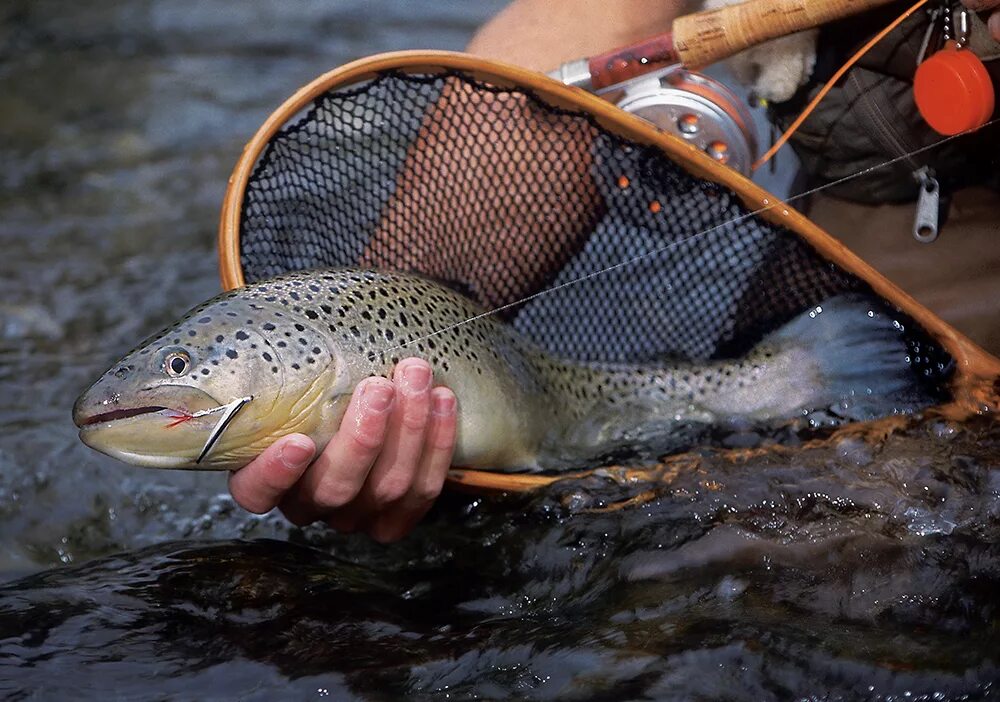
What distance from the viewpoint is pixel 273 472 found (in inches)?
69.2

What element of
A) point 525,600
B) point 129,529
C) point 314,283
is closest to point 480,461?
point 525,600

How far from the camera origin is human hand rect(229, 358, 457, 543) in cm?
175

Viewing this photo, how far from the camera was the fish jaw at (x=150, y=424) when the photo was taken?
1.66m

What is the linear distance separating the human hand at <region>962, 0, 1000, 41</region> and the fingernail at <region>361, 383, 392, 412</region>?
4.11 feet

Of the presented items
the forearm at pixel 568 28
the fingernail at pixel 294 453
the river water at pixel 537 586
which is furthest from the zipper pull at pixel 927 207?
the fingernail at pixel 294 453

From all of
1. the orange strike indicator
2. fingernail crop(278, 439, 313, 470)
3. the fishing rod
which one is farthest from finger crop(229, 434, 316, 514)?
the orange strike indicator

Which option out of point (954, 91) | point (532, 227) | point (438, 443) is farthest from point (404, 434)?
point (954, 91)

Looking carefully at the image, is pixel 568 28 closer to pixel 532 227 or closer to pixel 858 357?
pixel 532 227

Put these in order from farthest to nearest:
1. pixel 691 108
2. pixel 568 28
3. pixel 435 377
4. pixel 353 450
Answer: pixel 568 28
pixel 691 108
pixel 435 377
pixel 353 450

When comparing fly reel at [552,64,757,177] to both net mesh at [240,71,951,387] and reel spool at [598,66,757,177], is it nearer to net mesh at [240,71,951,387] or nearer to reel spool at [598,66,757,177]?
reel spool at [598,66,757,177]

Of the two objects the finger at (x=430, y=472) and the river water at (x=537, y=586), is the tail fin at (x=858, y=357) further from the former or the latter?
the finger at (x=430, y=472)

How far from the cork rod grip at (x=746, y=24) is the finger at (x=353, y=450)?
0.93m

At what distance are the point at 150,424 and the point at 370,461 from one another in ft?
1.23

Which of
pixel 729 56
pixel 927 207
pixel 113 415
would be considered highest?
pixel 729 56
